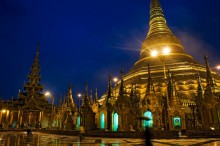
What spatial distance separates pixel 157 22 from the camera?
2263 inches

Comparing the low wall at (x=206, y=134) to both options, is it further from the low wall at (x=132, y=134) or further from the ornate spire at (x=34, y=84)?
the ornate spire at (x=34, y=84)

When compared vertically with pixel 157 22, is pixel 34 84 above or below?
Answer: below

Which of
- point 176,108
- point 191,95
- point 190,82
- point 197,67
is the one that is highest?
point 197,67

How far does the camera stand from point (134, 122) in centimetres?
2438

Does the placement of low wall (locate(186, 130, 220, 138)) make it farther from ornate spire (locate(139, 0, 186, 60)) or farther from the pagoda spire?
the pagoda spire

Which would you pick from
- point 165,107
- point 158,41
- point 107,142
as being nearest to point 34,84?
point 158,41

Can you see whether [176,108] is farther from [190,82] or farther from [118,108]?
[190,82]

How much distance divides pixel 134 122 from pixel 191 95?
17044mm

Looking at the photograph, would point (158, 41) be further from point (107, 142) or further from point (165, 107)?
point (107, 142)

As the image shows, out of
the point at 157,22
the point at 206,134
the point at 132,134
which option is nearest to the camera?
the point at 206,134

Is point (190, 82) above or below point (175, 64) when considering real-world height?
below

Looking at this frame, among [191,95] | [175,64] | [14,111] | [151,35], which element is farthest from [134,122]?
[14,111]

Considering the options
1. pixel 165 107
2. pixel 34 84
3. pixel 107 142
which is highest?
pixel 34 84

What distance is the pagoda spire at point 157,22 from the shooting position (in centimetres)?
5550
